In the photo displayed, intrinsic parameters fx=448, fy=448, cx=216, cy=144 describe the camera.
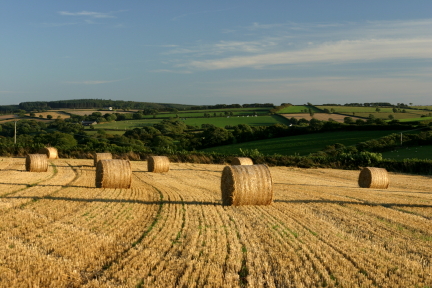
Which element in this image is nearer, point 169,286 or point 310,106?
point 169,286

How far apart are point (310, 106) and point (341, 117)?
61.8 ft

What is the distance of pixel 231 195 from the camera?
1243 centimetres

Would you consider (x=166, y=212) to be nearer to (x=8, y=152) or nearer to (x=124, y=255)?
(x=124, y=255)

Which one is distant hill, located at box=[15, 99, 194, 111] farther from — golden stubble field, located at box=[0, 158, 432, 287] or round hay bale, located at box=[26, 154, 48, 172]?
golden stubble field, located at box=[0, 158, 432, 287]

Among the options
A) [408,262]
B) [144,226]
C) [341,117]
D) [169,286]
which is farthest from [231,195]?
[341,117]

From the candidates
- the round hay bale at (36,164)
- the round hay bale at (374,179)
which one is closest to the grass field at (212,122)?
the round hay bale at (36,164)

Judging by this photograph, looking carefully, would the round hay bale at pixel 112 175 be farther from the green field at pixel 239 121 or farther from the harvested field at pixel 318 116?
the harvested field at pixel 318 116

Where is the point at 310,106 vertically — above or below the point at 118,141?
above

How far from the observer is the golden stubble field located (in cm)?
621

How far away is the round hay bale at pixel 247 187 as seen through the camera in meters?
12.4

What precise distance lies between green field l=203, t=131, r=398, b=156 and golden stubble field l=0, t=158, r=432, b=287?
118 feet

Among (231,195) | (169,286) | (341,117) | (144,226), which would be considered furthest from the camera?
(341,117)

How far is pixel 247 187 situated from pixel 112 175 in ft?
Result: 20.1

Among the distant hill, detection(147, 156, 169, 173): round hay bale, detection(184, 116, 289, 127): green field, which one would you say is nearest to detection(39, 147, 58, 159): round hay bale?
detection(147, 156, 169, 173): round hay bale
